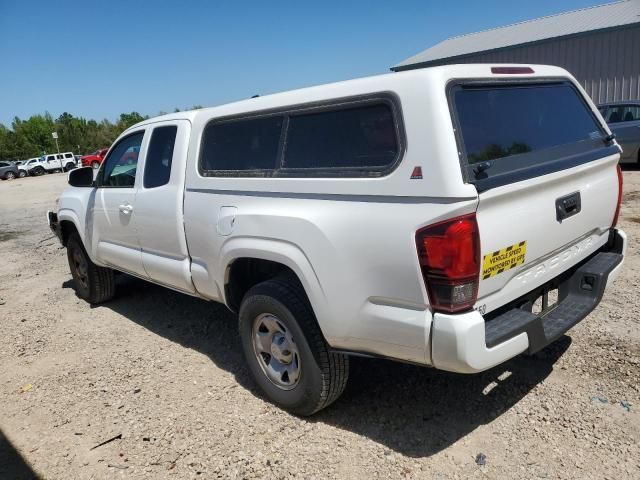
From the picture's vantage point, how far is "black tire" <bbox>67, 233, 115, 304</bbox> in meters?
5.69

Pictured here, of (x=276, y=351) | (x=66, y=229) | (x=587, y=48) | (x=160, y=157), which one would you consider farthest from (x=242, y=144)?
(x=587, y=48)

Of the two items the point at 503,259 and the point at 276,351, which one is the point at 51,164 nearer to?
the point at 276,351

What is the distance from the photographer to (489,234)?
2391 mm

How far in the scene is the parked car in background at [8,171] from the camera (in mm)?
40062

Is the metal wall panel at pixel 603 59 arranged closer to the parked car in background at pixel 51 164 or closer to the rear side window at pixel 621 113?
the rear side window at pixel 621 113

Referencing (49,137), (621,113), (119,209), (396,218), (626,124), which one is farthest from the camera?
(49,137)

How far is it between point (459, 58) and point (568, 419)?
75.4 feet

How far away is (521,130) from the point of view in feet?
9.48

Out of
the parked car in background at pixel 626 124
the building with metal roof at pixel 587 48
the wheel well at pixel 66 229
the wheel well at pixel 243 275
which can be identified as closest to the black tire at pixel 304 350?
the wheel well at pixel 243 275

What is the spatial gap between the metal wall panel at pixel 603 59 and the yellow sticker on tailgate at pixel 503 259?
19.5m

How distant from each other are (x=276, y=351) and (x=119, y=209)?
2.27m

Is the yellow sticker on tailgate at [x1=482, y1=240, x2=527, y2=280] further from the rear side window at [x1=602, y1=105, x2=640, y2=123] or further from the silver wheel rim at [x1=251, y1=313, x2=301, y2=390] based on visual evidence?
the rear side window at [x1=602, y1=105, x2=640, y2=123]

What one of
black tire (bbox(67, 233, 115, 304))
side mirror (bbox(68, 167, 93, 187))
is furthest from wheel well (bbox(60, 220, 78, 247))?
side mirror (bbox(68, 167, 93, 187))

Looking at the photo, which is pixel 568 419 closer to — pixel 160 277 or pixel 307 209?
pixel 307 209
